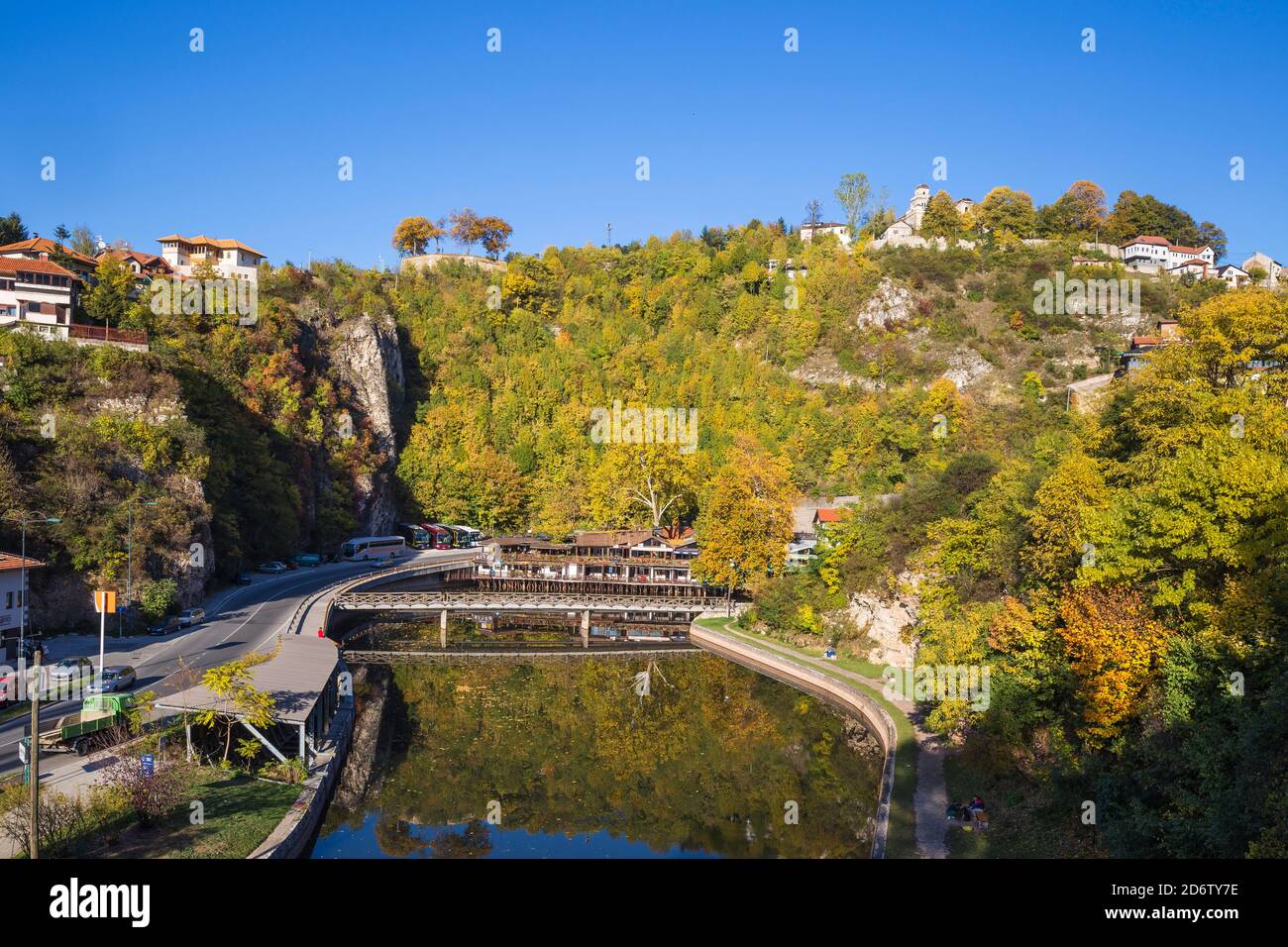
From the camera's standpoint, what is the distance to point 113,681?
32.1 m

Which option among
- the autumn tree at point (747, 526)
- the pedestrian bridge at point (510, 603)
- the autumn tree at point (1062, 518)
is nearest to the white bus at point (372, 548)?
the pedestrian bridge at point (510, 603)

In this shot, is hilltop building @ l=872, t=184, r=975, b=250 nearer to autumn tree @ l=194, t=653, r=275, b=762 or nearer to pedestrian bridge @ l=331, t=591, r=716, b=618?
pedestrian bridge @ l=331, t=591, r=716, b=618

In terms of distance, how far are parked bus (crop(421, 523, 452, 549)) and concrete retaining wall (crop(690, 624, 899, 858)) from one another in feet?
109

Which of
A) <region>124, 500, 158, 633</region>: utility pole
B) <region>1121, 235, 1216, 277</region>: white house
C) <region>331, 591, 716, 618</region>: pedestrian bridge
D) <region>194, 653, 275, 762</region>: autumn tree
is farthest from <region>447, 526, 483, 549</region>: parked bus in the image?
<region>1121, 235, 1216, 277</region>: white house

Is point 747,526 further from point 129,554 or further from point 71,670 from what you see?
point 71,670

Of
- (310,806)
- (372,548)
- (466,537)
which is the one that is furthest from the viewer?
(466,537)

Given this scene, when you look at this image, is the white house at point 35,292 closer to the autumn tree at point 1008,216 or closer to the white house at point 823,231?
the white house at point 823,231

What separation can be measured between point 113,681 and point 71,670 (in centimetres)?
150

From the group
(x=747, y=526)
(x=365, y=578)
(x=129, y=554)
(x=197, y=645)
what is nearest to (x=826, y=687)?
(x=747, y=526)

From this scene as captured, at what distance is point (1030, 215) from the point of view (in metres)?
111

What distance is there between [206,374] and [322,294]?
29181mm

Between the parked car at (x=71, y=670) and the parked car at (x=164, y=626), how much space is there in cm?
870

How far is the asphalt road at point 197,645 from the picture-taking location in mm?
28422

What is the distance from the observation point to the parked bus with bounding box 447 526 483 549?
8131 centimetres
